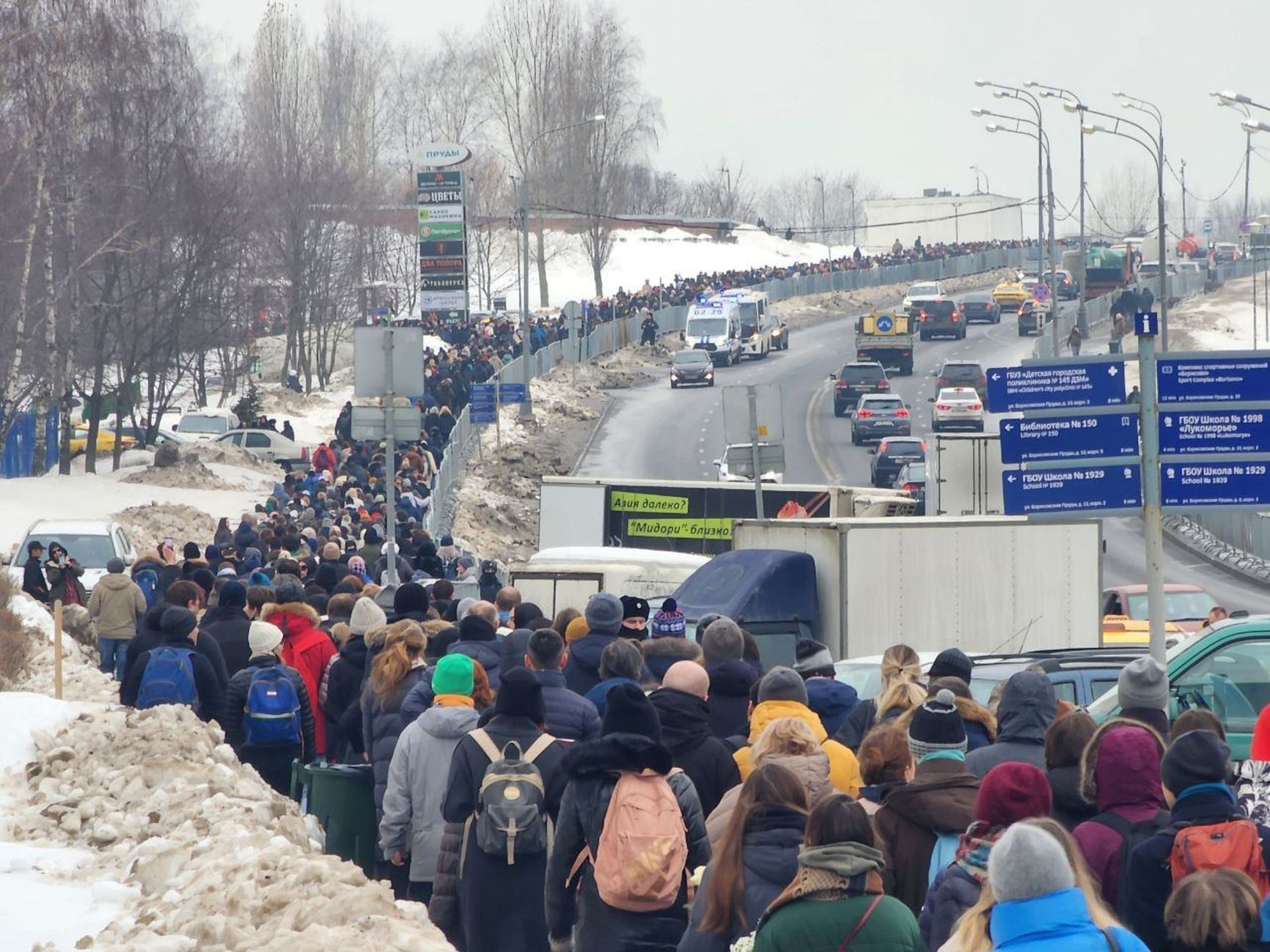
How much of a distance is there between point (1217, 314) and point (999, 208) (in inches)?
2709

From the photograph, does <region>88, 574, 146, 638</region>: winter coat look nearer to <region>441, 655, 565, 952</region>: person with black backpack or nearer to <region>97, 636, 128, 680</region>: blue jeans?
<region>97, 636, 128, 680</region>: blue jeans

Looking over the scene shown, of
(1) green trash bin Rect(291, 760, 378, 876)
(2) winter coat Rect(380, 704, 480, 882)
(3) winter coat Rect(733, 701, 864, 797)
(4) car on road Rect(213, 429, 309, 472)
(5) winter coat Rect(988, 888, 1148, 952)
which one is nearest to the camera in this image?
(5) winter coat Rect(988, 888, 1148, 952)

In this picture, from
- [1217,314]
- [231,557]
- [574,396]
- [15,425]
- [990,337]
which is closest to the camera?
[231,557]

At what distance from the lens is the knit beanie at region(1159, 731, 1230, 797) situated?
19.2 ft

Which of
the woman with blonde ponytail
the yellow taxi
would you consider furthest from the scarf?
the yellow taxi

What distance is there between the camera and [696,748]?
779 cm

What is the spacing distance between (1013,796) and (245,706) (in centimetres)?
662

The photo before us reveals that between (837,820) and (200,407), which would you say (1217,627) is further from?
(200,407)

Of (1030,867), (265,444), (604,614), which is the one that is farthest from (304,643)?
(265,444)

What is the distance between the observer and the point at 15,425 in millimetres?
48719

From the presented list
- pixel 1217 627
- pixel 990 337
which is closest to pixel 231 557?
pixel 1217 627

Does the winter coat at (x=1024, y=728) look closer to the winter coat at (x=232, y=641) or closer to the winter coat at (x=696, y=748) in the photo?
the winter coat at (x=696, y=748)

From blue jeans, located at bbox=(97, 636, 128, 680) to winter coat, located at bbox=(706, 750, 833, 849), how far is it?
36.2ft

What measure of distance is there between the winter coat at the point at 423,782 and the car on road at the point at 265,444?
142 ft
